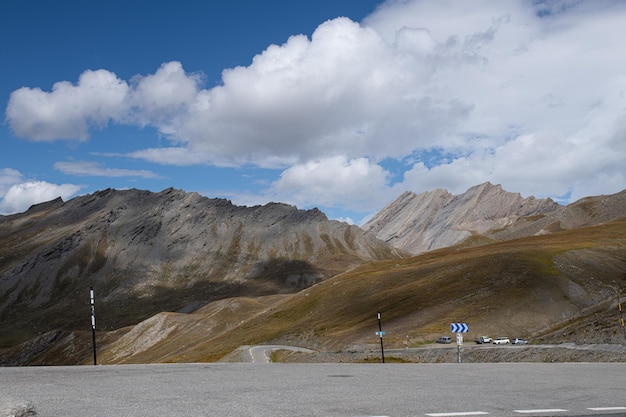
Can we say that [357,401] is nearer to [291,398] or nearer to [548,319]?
[291,398]

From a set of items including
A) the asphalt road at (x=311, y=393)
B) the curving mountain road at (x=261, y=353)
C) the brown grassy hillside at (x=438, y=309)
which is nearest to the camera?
the asphalt road at (x=311, y=393)

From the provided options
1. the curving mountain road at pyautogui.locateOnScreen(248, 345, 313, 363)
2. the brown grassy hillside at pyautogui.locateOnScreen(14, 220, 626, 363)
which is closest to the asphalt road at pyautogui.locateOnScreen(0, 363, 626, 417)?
the brown grassy hillside at pyautogui.locateOnScreen(14, 220, 626, 363)

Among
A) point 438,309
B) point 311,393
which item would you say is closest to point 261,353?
point 438,309

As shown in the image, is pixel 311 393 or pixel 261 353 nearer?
pixel 311 393

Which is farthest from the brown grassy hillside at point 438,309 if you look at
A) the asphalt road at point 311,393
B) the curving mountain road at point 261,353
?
the asphalt road at point 311,393

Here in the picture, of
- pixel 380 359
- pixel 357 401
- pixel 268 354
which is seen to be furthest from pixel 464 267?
pixel 357 401

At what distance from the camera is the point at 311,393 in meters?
18.6

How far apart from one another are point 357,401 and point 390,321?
98771mm

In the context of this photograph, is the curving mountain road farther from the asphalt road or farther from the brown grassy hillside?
the asphalt road

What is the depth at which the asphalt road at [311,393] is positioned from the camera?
50.0 ft

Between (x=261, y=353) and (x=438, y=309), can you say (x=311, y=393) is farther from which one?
(x=438, y=309)

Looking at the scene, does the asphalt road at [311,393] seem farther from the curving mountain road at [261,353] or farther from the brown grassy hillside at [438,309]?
the curving mountain road at [261,353]

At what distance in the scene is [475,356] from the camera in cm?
6475

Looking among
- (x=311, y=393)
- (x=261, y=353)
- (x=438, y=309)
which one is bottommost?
(x=261, y=353)
